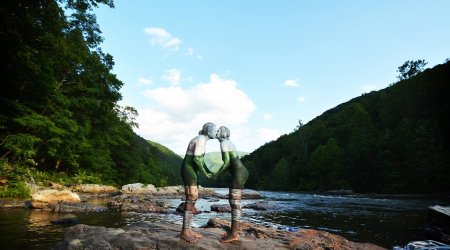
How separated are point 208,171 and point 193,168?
1.57 feet

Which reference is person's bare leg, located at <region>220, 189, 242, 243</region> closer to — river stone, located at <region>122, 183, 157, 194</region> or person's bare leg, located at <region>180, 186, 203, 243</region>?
person's bare leg, located at <region>180, 186, 203, 243</region>

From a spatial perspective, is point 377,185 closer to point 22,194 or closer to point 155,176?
point 155,176

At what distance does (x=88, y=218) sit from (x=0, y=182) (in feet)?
27.9

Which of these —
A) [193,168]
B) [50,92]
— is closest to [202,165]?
[193,168]

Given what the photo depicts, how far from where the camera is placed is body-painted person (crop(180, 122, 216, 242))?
26.7 feet

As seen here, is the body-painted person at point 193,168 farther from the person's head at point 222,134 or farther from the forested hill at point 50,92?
the forested hill at point 50,92

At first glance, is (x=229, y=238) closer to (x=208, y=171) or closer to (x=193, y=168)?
(x=208, y=171)

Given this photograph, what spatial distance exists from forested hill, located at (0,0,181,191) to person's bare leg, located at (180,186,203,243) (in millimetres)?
16711

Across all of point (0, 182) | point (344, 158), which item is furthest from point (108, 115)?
point (344, 158)

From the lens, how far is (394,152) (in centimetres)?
7375

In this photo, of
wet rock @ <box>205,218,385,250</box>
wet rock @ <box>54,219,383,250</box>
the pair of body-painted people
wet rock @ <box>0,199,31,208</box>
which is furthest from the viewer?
wet rock @ <box>0,199,31,208</box>

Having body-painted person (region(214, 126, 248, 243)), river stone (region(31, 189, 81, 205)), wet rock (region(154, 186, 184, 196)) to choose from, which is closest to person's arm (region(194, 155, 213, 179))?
body-painted person (region(214, 126, 248, 243))

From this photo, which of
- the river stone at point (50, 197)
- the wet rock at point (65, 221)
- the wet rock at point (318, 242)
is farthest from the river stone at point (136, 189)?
the wet rock at point (318, 242)

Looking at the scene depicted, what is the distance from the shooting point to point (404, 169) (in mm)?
71062
